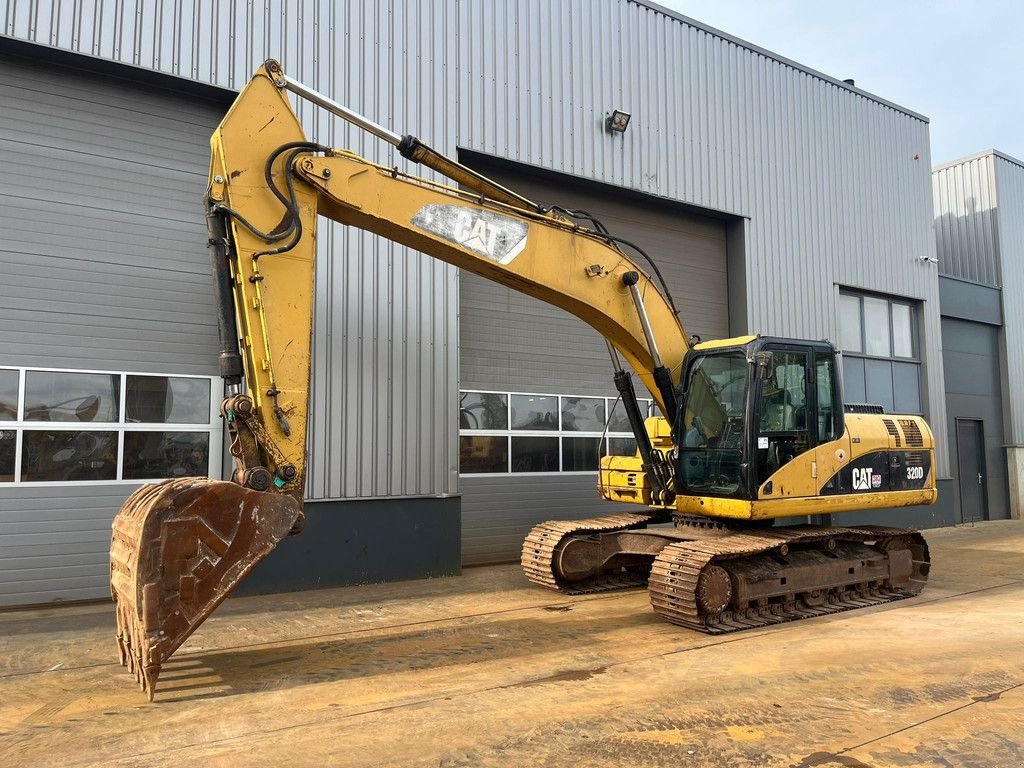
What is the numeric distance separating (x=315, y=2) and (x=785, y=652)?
9590 mm

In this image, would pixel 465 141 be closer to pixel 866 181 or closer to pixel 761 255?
pixel 761 255

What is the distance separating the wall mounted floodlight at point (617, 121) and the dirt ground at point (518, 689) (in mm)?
7915

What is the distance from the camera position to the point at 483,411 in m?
11.6

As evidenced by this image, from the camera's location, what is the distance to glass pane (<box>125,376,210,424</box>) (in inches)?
357

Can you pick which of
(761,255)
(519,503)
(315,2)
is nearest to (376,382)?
(519,503)

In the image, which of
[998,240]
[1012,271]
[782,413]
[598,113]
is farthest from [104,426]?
[1012,271]

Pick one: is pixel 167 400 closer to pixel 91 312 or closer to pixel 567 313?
pixel 91 312

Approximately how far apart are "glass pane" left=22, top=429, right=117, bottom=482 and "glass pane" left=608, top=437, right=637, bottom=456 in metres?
7.68

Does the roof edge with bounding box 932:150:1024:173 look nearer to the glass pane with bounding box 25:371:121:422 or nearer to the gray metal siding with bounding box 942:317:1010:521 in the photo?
the gray metal siding with bounding box 942:317:1010:521

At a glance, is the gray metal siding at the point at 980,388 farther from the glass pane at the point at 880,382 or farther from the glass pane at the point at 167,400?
the glass pane at the point at 167,400

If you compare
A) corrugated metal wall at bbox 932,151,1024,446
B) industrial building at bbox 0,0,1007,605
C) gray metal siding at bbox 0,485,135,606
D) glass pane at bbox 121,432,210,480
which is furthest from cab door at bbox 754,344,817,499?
corrugated metal wall at bbox 932,151,1024,446

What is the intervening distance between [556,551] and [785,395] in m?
3.15

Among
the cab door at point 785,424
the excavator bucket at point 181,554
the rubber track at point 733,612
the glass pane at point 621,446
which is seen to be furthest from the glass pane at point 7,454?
the glass pane at point 621,446

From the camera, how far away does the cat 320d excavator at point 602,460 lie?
5328 millimetres
